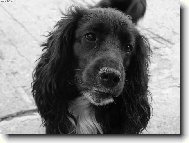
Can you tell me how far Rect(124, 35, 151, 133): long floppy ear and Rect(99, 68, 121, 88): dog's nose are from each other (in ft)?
0.97

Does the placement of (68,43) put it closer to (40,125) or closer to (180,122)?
(40,125)

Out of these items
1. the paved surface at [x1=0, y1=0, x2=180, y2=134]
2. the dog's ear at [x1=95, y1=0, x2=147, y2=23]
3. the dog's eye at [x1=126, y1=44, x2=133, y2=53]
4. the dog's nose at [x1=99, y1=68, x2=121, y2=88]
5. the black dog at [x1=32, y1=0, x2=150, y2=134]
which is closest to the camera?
the dog's nose at [x1=99, y1=68, x2=121, y2=88]

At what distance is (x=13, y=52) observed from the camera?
2.47 meters

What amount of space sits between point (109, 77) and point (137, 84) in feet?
1.13

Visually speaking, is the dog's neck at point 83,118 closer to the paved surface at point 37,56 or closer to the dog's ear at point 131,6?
the paved surface at point 37,56

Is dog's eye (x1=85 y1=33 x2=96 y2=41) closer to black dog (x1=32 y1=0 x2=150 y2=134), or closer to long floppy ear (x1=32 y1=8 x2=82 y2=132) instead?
black dog (x1=32 y1=0 x2=150 y2=134)

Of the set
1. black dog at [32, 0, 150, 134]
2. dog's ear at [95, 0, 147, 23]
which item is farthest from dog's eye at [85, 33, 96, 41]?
dog's ear at [95, 0, 147, 23]

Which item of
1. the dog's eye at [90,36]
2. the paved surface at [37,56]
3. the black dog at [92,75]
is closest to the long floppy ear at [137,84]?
the black dog at [92,75]

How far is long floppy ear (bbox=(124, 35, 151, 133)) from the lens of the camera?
227 cm

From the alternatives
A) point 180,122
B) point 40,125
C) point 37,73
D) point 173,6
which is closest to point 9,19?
point 37,73

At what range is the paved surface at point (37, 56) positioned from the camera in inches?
93.3

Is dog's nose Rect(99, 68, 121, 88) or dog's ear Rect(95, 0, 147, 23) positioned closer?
dog's nose Rect(99, 68, 121, 88)

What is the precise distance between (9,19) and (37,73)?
0.34 m

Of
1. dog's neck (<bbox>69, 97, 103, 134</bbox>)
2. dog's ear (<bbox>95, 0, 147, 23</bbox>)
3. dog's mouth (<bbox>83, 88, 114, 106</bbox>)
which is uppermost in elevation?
dog's ear (<bbox>95, 0, 147, 23</bbox>)
